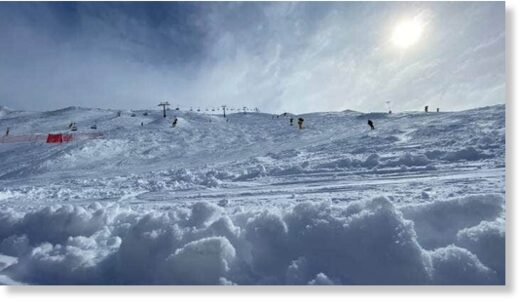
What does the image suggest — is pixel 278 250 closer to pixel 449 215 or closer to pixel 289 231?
pixel 289 231

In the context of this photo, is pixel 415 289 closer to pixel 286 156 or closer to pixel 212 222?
pixel 212 222

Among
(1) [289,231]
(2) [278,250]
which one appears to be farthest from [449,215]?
(2) [278,250]

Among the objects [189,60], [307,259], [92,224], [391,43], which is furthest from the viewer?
[189,60]

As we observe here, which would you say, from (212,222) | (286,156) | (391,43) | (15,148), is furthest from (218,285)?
(15,148)

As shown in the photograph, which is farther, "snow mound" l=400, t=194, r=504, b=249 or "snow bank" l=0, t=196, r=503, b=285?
"snow mound" l=400, t=194, r=504, b=249

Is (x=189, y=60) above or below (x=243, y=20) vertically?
below

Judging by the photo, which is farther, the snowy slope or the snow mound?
the snow mound

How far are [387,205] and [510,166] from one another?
4.86ft

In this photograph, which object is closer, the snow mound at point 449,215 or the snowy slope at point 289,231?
the snowy slope at point 289,231

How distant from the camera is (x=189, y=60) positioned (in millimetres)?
7074

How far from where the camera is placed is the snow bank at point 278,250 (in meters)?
3.98

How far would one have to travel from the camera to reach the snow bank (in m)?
3.98

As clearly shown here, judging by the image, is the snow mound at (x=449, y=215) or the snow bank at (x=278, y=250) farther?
the snow mound at (x=449, y=215)
